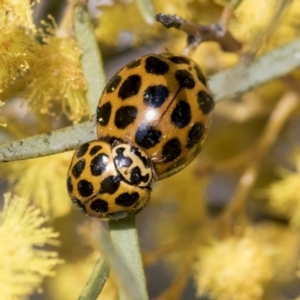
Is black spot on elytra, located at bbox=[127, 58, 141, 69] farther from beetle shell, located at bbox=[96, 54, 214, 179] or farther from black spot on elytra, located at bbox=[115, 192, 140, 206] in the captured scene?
black spot on elytra, located at bbox=[115, 192, 140, 206]

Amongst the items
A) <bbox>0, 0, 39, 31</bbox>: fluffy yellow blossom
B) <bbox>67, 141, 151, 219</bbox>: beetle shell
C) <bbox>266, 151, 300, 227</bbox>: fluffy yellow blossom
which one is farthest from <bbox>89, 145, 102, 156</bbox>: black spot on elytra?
<bbox>266, 151, 300, 227</bbox>: fluffy yellow blossom

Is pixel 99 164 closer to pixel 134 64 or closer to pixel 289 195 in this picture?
pixel 134 64

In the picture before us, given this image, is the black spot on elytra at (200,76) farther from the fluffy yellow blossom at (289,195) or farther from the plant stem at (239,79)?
the fluffy yellow blossom at (289,195)

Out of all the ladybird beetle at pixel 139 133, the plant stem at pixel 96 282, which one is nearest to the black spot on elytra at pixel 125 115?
the ladybird beetle at pixel 139 133

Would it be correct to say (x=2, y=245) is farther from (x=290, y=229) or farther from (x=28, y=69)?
(x=290, y=229)

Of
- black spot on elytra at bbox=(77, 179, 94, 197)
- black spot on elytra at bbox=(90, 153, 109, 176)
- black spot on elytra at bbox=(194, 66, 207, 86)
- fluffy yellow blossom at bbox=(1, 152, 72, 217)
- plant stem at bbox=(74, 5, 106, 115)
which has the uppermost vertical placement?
plant stem at bbox=(74, 5, 106, 115)

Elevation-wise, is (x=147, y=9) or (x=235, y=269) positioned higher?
(x=147, y=9)

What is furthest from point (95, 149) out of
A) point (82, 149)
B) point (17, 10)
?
point (17, 10)
